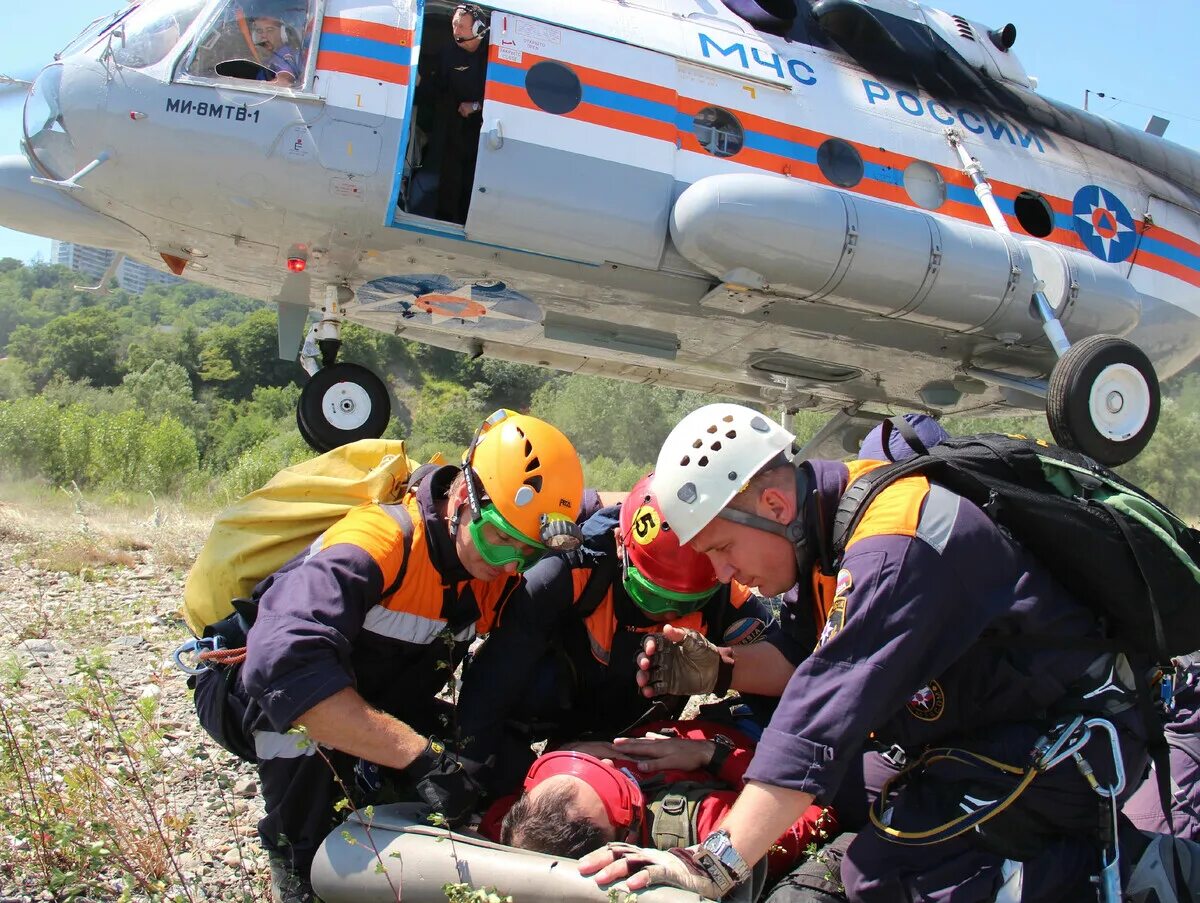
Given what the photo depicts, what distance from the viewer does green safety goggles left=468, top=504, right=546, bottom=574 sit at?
3.01 meters

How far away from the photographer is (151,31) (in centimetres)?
631

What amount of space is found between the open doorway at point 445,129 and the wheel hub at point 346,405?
1.45 meters

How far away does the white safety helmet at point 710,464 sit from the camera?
2766 mm

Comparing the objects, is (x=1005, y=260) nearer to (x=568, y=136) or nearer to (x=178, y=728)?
(x=568, y=136)

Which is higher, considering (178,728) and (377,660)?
(377,660)

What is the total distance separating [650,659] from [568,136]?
14.7 ft

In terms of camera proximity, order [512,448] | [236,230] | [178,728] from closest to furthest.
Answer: [512,448] → [178,728] → [236,230]

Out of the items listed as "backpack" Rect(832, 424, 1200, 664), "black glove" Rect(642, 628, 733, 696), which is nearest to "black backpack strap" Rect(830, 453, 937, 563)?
"backpack" Rect(832, 424, 1200, 664)

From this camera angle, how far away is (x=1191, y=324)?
9.12 metres

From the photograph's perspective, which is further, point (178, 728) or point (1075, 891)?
point (178, 728)

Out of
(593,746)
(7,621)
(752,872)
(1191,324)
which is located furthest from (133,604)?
(1191,324)

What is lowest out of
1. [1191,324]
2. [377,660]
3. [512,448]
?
[377,660]

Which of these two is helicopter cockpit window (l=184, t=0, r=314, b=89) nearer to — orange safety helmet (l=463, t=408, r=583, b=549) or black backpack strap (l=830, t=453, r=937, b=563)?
orange safety helmet (l=463, t=408, r=583, b=549)

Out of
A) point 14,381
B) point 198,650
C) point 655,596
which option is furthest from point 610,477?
point 14,381
